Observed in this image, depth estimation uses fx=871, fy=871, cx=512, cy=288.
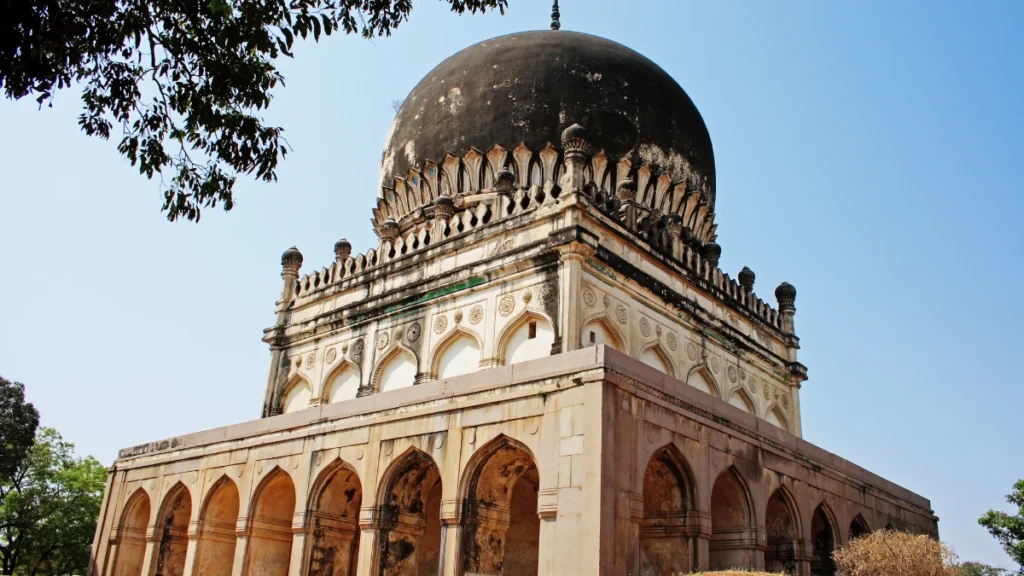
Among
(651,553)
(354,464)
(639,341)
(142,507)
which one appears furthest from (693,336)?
(142,507)

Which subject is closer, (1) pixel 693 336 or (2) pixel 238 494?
(2) pixel 238 494

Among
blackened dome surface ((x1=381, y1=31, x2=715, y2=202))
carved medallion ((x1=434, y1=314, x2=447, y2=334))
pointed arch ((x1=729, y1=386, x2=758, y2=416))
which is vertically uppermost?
blackened dome surface ((x1=381, y1=31, x2=715, y2=202))

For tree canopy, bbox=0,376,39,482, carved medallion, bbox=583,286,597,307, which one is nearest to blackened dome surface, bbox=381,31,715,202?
carved medallion, bbox=583,286,597,307

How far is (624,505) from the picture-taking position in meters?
8.23

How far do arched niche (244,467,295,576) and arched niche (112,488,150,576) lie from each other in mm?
2950

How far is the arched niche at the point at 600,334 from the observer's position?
12289 mm

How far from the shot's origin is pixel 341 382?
588 inches

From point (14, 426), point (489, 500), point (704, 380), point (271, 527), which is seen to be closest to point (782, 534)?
point (489, 500)

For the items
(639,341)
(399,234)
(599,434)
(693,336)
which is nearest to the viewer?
(599,434)

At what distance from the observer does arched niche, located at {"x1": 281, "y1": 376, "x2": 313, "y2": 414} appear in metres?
15.5

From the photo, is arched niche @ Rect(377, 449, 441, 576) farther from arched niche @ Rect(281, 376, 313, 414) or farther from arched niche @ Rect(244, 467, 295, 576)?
arched niche @ Rect(281, 376, 313, 414)

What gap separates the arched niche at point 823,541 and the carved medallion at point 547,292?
4.53 metres

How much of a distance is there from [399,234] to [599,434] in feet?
29.9

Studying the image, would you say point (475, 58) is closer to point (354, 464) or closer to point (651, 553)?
point (354, 464)
